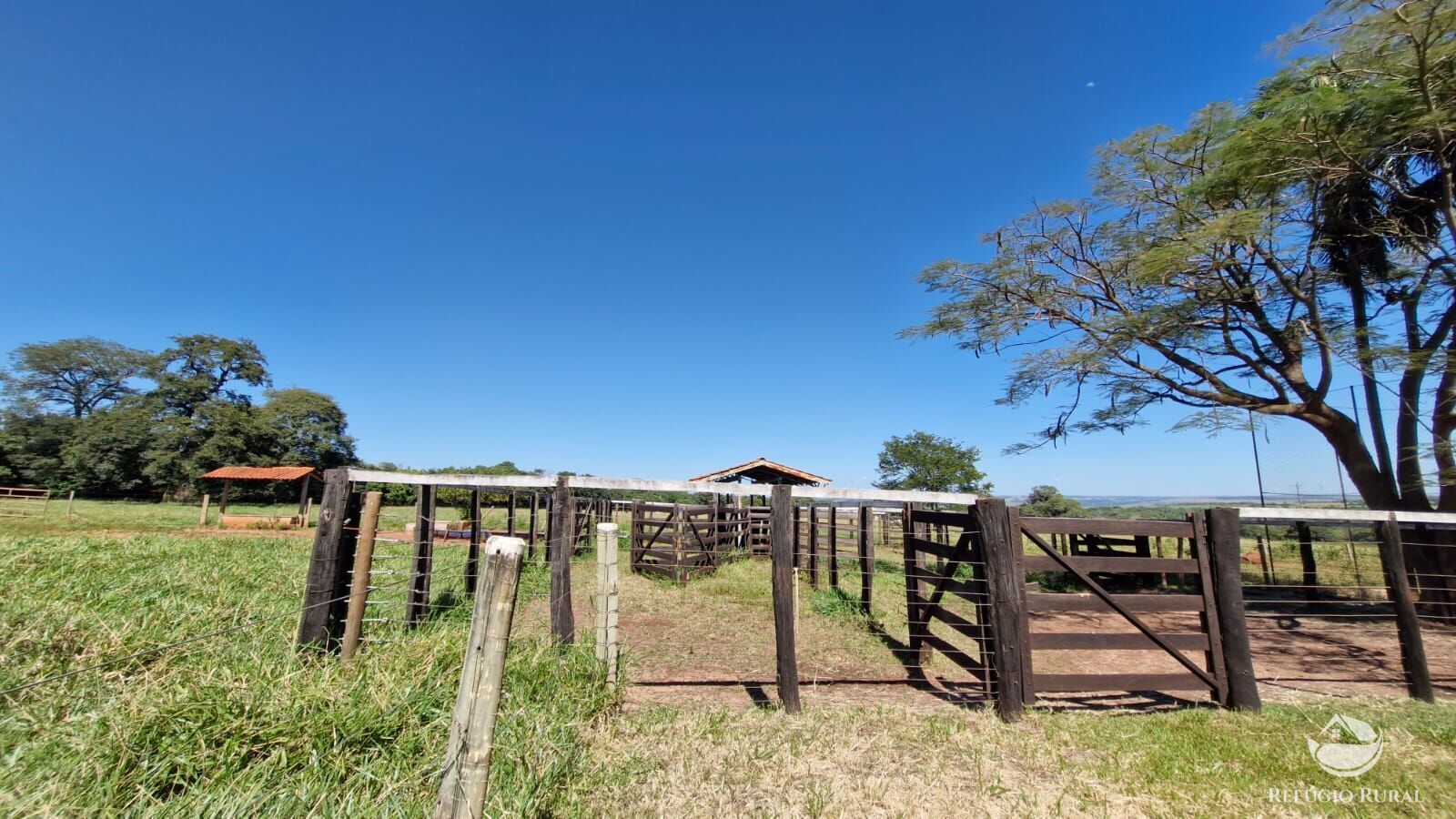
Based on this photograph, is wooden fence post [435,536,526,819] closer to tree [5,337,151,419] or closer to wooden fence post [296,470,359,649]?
wooden fence post [296,470,359,649]

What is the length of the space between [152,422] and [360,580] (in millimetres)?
48896

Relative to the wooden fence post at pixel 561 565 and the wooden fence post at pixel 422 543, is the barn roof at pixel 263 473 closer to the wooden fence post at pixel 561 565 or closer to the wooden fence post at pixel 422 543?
the wooden fence post at pixel 422 543

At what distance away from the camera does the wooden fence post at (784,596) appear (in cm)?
441

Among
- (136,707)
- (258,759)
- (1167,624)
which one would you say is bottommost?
(1167,624)

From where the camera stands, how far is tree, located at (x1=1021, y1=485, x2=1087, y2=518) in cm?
2783

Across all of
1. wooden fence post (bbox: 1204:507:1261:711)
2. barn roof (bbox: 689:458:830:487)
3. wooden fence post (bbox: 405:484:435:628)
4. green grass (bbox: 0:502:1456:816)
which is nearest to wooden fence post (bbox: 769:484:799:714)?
green grass (bbox: 0:502:1456:816)

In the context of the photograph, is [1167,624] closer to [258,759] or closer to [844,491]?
[844,491]

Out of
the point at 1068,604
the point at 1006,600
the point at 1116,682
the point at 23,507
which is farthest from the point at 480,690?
the point at 23,507

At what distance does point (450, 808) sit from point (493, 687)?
433 mm

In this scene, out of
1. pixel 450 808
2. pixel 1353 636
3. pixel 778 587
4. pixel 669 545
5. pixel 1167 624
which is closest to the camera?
pixel 450 808

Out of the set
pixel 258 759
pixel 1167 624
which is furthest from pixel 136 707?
pixel 1167 624

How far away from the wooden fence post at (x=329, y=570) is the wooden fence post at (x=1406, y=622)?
863 centimetres

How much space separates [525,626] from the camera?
6.30 metres

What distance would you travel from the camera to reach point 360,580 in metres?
4.10
